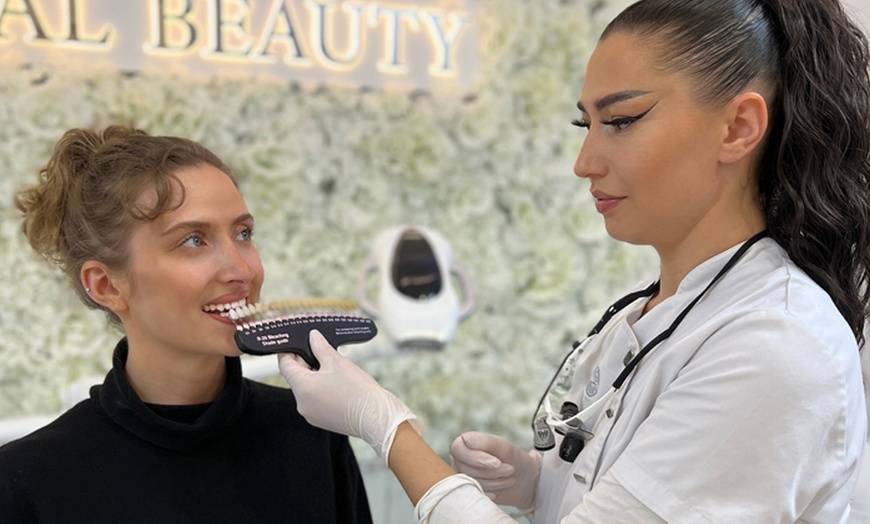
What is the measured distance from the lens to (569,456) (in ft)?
4.04

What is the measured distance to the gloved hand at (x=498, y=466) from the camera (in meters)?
1.42

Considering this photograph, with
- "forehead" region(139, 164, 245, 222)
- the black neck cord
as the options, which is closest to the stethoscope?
the black neck cord

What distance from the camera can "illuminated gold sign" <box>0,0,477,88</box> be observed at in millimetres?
2305

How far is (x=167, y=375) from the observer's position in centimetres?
137

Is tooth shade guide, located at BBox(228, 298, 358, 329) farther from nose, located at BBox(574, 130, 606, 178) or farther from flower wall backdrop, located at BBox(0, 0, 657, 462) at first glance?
flower wall backdrop, located at BBox(0, 0, 657, 462)

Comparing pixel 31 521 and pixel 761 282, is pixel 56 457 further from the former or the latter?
pixel 761 282

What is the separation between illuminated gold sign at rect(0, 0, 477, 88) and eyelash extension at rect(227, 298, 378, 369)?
4.57ft

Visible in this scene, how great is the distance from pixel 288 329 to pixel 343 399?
6.9 inches

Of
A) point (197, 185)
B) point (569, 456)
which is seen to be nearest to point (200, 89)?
point (197, 185)

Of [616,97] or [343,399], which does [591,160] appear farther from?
[343,399]

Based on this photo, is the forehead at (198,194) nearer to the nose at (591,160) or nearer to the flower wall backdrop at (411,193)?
the nose at (591,160)

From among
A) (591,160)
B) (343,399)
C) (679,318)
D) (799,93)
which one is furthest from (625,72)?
(343,399)

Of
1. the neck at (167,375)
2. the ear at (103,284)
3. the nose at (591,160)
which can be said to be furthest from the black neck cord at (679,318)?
the ear at (103,284)

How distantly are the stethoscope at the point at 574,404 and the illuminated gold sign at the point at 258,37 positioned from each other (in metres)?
1.65
